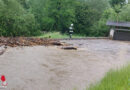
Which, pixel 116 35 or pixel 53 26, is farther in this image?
pixel 53 26

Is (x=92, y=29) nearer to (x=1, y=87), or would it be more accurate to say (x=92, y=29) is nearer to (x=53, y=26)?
(x=53, y=26)

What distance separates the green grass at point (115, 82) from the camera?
3068mm

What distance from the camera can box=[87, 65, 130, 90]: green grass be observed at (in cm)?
307

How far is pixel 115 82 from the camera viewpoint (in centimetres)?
334

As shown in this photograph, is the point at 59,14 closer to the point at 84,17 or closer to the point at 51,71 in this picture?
the point at 84,17

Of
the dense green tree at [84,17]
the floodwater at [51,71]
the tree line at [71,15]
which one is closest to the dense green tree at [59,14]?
the tree line at [71,15]

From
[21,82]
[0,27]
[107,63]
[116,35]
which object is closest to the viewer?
[21,82]

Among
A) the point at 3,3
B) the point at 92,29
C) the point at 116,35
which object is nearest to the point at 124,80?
the point at 116,35

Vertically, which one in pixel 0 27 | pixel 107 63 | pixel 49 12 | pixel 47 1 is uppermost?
pixel 47 1

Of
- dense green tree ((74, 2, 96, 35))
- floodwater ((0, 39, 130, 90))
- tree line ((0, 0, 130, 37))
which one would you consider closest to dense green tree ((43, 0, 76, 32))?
tree line ((0, 0, 130, 37))

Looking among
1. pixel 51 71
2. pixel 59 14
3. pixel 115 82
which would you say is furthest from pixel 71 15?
pixel 115 82

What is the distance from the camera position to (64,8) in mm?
22312

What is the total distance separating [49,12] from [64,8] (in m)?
1.99

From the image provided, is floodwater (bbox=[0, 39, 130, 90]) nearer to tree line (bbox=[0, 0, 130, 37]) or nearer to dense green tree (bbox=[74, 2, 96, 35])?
tree line (bbox=[0, 0, 130, 37])
